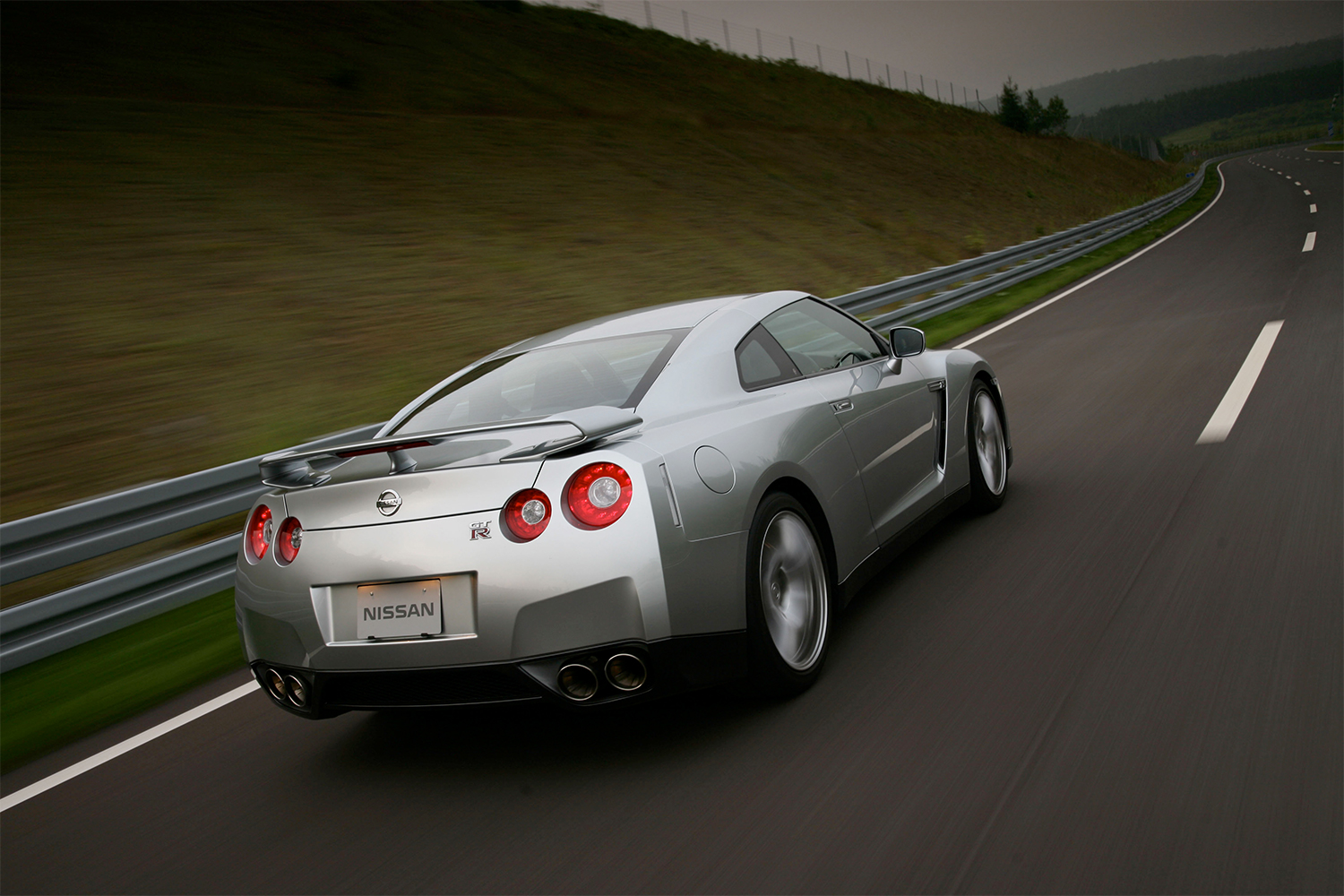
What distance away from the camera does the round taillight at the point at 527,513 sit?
10.4ft

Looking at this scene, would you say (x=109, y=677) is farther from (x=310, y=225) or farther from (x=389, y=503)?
(x=310, y=225)

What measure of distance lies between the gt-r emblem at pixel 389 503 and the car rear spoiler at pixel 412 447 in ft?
0.25

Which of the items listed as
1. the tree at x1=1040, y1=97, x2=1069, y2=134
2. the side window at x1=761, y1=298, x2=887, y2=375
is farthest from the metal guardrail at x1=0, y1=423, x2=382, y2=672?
the tree at x1=1040, y1=97, x2=1069, y2=134

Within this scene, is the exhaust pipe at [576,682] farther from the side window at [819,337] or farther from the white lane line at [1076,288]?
the white lane line at [1076,288]

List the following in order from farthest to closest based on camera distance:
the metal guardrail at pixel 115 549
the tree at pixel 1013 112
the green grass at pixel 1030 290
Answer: the tree at pixel 1013 112, the green grass at pixel 1030 290, the metal guardrail at pixel 115 549

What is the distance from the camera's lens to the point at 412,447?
3.39 metres

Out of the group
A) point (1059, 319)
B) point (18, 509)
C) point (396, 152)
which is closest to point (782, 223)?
point (396, 152)

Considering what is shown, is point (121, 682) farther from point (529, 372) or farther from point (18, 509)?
point (18, 509)

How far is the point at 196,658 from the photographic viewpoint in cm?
499

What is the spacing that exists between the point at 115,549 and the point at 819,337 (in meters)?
3.66

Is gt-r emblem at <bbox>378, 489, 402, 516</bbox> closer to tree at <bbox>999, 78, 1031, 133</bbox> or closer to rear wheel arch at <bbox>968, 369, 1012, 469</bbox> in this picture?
rear wheel arch at <bbox>968, 369, 1012, 469</bbox>

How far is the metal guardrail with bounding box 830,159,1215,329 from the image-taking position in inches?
526

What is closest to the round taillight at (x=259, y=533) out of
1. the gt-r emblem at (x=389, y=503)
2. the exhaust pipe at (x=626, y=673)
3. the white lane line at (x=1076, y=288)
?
the gt-r emblem at (x=389, y=503)

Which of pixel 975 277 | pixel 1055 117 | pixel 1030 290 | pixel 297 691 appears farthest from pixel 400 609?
pixel 1055 117
